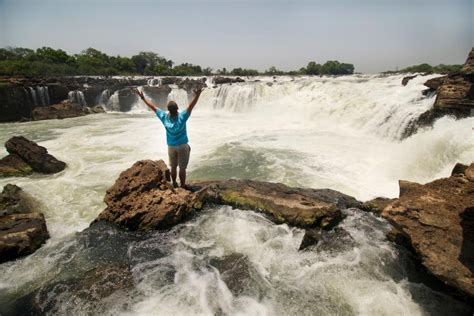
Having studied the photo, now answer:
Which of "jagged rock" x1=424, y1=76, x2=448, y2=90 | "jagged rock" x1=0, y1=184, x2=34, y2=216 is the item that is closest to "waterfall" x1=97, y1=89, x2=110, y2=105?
"jagged rock" x1=0, y1=184, x2=34, y2=216

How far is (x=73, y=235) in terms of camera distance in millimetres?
4695

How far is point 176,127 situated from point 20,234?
2.74m

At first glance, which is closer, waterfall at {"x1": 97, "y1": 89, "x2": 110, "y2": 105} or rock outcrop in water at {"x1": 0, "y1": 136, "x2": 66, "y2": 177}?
rock outcrop in water at {"x1": 0, "y1": 136, "x2": 66, "y2": 177}

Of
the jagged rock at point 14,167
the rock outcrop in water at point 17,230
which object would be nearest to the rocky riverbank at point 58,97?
the jagged rock at point 14,167

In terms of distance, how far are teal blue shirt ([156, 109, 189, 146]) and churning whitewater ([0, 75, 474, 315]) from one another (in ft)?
4.34

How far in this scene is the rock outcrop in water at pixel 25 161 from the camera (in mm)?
8156

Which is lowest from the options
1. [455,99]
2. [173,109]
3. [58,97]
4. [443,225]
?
[58,97]

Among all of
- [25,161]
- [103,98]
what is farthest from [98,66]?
[25,161]

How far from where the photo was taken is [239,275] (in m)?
3.68

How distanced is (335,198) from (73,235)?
4.53 m

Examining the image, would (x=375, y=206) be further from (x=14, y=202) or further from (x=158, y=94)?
(x=158, y=94)

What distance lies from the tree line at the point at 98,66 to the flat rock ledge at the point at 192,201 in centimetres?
4312

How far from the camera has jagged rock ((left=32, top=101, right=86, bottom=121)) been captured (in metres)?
19.9

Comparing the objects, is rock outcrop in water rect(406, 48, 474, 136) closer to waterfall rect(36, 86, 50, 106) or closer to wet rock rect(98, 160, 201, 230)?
wet rock rect(98, 160, 201, 230)
